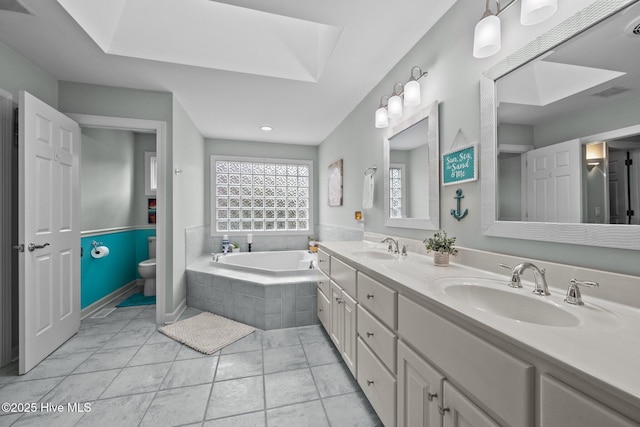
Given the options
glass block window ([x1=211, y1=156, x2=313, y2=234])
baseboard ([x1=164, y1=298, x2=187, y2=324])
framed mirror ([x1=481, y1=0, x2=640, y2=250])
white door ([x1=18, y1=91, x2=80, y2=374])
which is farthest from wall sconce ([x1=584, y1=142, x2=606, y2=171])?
glass block window ([x1=211, y1=156, x2=313, y2=234])

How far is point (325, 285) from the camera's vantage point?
2230 millimetres

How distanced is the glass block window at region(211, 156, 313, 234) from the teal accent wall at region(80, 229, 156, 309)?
3.63 feet

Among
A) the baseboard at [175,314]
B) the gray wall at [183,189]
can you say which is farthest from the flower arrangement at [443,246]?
the baseboard at [175,314]

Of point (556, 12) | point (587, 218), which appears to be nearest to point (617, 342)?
point (587, 218)

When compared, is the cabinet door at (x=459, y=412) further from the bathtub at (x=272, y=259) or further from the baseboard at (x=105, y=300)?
the baseboard at (x=105, y=300)

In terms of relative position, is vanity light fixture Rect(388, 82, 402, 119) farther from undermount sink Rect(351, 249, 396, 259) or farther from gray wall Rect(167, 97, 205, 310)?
gray wall Rect(167, 97, 205, 310)

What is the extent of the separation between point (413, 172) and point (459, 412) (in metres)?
1.47

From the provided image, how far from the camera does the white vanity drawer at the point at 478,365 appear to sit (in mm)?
586

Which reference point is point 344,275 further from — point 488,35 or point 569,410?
point 488,35

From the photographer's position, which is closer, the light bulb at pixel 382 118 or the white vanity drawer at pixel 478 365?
the white vanity drawer at pixel 478 365

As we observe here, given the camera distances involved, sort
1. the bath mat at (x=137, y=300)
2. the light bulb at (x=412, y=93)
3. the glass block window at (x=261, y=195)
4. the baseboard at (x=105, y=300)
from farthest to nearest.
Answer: the glass block window at (x=261, y=195) < the bath mat at (x=137, y=300) < the baseboard at (x=105, y=300) < the light bulb at (x=412, y=93)

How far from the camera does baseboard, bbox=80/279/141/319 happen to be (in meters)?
2.77

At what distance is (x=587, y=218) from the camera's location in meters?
0.92

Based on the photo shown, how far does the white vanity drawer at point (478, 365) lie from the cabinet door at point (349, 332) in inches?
25.1
